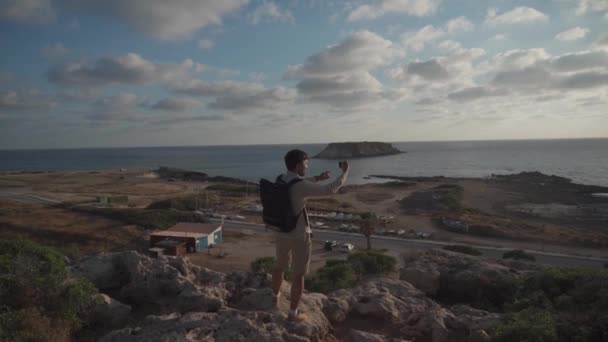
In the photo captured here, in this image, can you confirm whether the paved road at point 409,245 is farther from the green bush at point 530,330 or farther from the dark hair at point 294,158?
the dark hair at point 294,158

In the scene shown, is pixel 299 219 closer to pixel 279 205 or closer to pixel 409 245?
pixel 279 205

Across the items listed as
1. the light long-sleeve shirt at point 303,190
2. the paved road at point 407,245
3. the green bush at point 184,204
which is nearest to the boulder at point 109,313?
the light long-sleeve shirt at point 303,190

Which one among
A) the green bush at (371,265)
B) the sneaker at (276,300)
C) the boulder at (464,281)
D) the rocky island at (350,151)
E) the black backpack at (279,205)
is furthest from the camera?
the rocky island at (350,151)

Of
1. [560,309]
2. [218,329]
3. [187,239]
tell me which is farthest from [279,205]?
[187,239]

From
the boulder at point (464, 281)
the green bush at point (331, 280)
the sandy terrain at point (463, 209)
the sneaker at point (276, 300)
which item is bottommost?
the sandy terrain at point (463, 209)

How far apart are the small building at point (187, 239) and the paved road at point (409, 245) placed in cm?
740

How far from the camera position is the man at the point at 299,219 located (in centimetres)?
429

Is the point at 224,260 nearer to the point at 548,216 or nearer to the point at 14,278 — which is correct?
the point at 14,278

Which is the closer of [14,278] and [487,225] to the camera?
[14,278]

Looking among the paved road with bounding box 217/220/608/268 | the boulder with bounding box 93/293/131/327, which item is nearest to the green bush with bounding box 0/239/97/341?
the boulder with bounding box 93/293/131/327

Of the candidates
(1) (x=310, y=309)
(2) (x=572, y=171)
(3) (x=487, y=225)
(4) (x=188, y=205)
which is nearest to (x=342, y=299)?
(1) (x=310, y=309)

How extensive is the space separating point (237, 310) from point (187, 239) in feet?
72.0

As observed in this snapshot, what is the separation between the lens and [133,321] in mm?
5949

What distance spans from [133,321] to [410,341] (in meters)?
4.42
